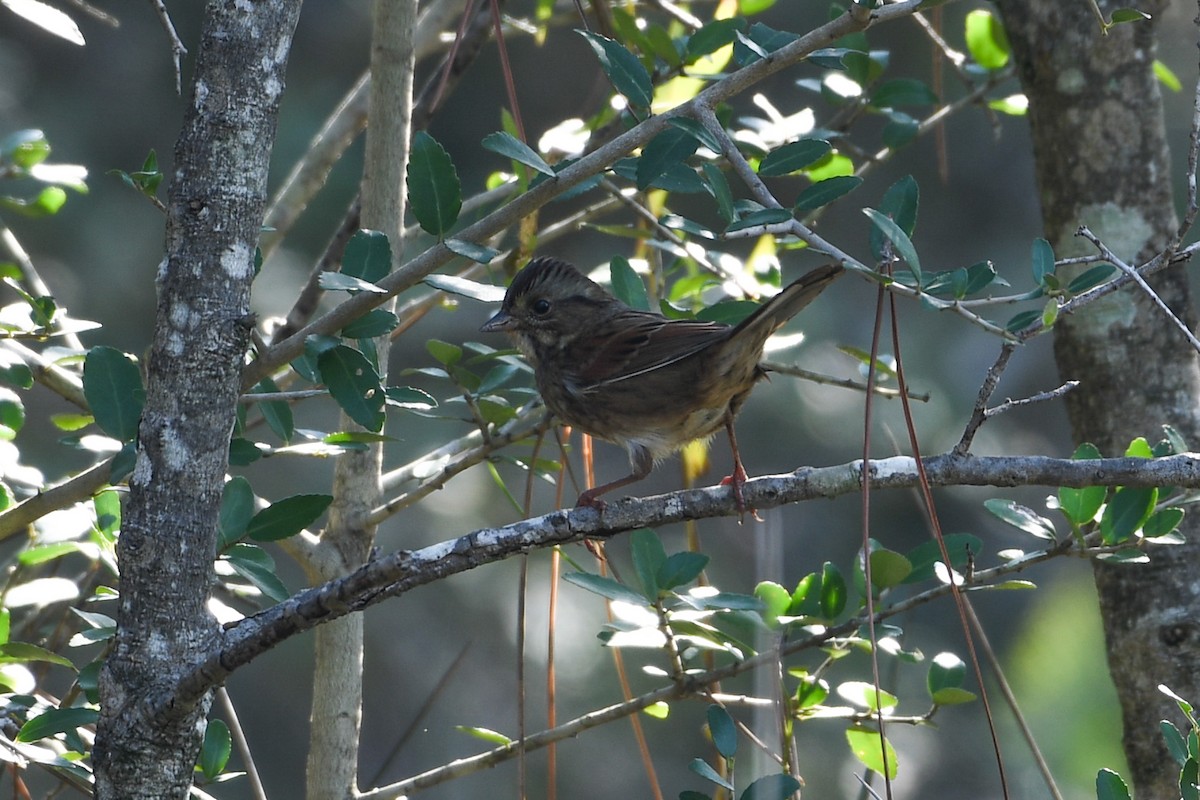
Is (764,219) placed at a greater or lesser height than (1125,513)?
greater

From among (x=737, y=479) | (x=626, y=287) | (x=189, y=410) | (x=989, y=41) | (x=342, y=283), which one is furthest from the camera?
(x=989, y=41)

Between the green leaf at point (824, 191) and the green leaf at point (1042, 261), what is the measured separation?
336 mm

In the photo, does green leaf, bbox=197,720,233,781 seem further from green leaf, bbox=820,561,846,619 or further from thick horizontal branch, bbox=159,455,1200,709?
green leaf, bbox=820,561,846,619

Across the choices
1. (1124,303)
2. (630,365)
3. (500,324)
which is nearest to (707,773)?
(630,365)

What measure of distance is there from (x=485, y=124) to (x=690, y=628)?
25.8 ft

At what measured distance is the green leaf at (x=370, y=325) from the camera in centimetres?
212

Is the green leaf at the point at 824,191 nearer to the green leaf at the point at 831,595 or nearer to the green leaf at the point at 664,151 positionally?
the green leaf at the point at 664,151

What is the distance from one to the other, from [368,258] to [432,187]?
185 millimetres

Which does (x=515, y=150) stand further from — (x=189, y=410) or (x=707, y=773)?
(x=707, y=773)

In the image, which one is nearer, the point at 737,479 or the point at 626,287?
the point at 737,479

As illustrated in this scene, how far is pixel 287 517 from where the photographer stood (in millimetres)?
2203

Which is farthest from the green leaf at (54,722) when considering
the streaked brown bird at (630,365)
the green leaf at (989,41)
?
the green leaf at (989,41)

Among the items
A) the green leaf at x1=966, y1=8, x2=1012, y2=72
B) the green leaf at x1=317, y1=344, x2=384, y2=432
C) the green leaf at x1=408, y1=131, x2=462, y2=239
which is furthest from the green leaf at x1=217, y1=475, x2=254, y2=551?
the green leaf at x1=966, y1=8, x2=1012, y2=72

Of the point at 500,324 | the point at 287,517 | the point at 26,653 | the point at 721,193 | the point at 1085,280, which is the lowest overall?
the point at 26,653
